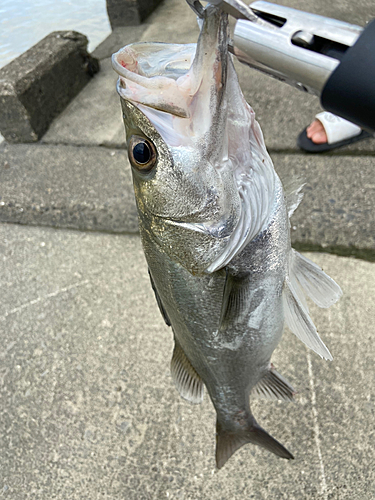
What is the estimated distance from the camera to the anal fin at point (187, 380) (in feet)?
4.21

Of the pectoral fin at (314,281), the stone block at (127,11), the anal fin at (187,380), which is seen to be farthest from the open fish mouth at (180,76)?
the stone block at (127,11)

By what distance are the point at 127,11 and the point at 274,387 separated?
4.59m

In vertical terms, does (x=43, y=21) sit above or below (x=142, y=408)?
above

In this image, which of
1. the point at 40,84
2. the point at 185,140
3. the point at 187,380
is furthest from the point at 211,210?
the point at 40,84

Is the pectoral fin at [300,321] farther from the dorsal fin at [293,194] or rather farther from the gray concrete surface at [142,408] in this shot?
the gray concrete surface at [142,408]

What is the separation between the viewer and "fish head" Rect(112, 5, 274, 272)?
70 cm

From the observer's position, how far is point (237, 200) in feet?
2.74

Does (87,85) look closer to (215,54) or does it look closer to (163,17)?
(163,17)

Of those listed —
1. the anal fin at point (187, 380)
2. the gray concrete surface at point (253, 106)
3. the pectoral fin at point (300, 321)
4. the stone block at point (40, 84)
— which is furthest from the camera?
the stone block at point (40, 84)

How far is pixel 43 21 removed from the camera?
207 inches

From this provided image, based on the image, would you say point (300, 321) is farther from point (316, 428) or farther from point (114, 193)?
point (114, 193)

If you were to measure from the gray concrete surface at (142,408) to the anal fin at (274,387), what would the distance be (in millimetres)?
391

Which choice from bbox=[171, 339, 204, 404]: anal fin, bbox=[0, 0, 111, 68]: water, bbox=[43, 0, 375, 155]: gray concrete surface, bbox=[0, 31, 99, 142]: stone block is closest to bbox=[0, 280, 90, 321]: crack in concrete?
bbox=[171, 339, 204, 404]: anal fin

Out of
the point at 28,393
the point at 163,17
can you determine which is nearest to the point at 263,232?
the point at 28,393
